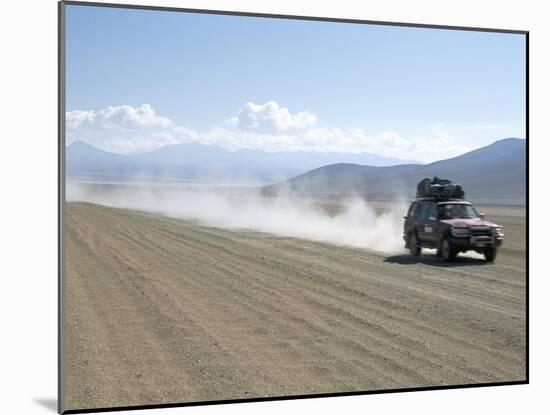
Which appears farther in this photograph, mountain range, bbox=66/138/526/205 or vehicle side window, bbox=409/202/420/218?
vehicle side window, bbox=409/202/420/218

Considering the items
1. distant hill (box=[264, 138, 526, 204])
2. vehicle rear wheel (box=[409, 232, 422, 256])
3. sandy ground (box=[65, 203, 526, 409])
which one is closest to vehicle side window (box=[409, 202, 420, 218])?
distant hill (box=[264, 138, 526, 204])

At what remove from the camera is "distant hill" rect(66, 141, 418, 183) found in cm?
814

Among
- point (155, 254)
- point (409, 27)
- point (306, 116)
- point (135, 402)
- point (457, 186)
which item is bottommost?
point (135, 402)

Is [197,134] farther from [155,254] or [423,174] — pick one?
[423,174]

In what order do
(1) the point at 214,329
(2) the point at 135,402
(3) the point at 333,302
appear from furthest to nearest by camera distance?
(3) the point at 333,302
(1) the point at 214,329
(2) the point at 135,402

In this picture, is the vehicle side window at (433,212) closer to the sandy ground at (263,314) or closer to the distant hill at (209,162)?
the sandy ground at (263,314)

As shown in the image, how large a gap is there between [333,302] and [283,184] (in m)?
1.31

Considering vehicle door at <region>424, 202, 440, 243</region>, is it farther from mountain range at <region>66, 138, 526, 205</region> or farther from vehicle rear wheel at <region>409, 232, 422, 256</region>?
mountain range at <region>66, 138, 526, 205</region>

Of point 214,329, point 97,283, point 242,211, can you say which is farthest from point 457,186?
point 97,283

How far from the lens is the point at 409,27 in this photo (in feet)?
30.1

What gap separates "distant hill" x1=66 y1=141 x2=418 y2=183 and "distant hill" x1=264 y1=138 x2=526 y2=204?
9.1 inches

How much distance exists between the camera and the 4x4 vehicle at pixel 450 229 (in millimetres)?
9422

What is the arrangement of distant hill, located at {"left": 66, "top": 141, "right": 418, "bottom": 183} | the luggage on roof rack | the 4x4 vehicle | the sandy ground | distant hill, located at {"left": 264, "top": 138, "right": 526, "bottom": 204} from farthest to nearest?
the 4x4 vehicle, the luggage on roof rack, distant hill, located at {"left": 264, "top": 138, "right": 526, "bottom": 204}, distant hill, located at {"left": 66, "top": 141, "right": 418, "bottom": 183}, the sandy ground

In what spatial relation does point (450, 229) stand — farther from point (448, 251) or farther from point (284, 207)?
point (284, 207)
